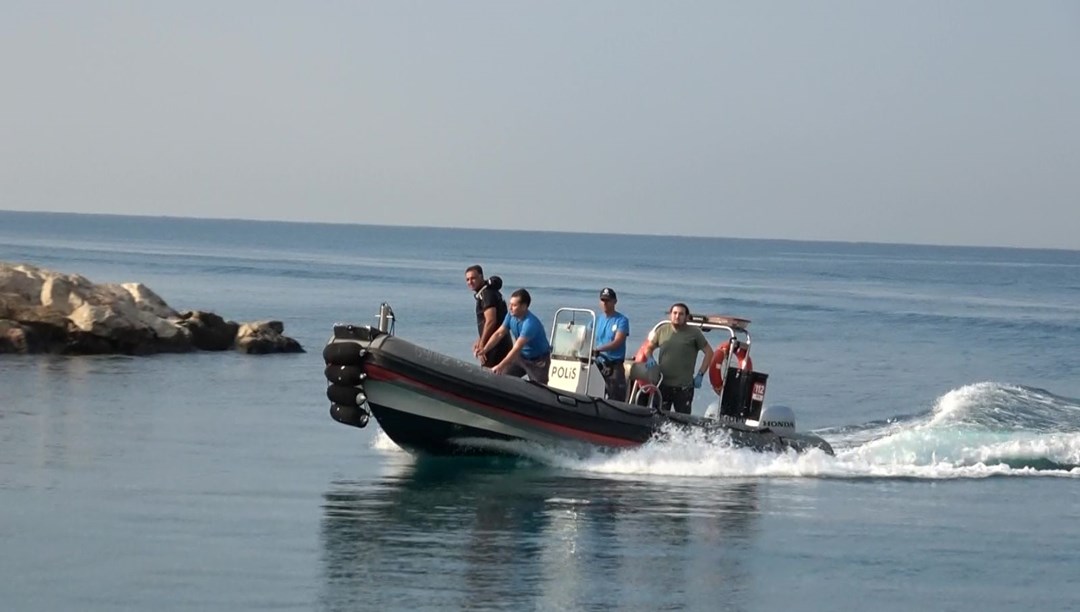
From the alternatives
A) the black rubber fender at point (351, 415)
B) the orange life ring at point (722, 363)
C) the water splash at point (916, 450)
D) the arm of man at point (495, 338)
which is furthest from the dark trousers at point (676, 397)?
the black rubber fender at point (351, 415)

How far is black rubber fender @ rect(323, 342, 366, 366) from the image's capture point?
1380 cm

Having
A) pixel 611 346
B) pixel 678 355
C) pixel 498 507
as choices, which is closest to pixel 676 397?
pixel 678 355

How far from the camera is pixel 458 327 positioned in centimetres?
3644

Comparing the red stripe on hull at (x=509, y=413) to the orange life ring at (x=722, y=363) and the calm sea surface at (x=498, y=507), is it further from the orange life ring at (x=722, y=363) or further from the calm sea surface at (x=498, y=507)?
the orange life ring at (x=722, y=363)

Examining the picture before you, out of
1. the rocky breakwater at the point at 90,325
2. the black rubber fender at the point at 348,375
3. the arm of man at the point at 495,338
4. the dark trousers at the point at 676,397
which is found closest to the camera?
the black rubber fender at the point at 348,375

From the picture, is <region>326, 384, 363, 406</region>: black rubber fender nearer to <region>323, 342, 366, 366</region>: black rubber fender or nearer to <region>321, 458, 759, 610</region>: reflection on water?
<region>323, 342, 366, 366</region>: black rubber fender

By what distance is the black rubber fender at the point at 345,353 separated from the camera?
1380 cm

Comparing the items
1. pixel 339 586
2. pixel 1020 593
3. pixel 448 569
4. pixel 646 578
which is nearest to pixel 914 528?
pixel 1020 593

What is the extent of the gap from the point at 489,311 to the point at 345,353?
1372 millimetres

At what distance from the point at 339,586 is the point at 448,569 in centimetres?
80

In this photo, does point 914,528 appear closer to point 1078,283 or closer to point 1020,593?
point 1020,593

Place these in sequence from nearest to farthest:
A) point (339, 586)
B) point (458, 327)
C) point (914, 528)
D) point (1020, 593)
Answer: point (339, 586) → point (1020, 593) → point (914, 528) → point (458, 327)

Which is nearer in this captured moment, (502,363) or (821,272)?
(502,363)

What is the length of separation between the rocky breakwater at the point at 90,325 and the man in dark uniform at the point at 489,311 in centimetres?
1220
